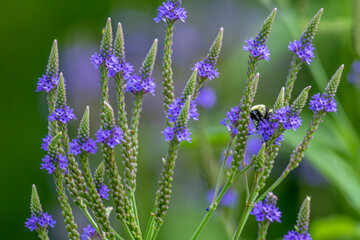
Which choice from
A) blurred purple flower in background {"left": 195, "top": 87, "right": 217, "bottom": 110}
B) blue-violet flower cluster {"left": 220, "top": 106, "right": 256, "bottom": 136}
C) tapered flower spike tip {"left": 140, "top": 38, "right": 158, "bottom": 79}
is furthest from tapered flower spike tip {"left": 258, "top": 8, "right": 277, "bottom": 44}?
blurred purple flower in background {"left": 195, "top": 87, "right": 217, "bottom": 110}

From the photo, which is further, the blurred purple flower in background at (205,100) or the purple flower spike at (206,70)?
the blurred purple flower in background at (205,100)

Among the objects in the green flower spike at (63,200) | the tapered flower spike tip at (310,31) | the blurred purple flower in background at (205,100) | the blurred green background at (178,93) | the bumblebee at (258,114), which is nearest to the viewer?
the green flower spike at (63,200)

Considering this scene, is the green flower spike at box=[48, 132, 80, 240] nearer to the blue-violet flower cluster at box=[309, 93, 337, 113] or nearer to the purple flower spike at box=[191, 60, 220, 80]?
the purple flower spike at box=[191, 60, 220, 80]

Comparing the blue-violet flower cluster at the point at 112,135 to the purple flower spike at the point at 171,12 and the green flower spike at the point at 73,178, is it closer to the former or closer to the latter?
the green flower spike at the point at 73,178

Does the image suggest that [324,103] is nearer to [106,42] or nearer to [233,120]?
[233,120]

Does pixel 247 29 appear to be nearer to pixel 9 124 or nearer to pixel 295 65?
pixel 9 124

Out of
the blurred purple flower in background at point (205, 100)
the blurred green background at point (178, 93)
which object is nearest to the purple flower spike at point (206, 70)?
the blurred green background at point (178, 93)
